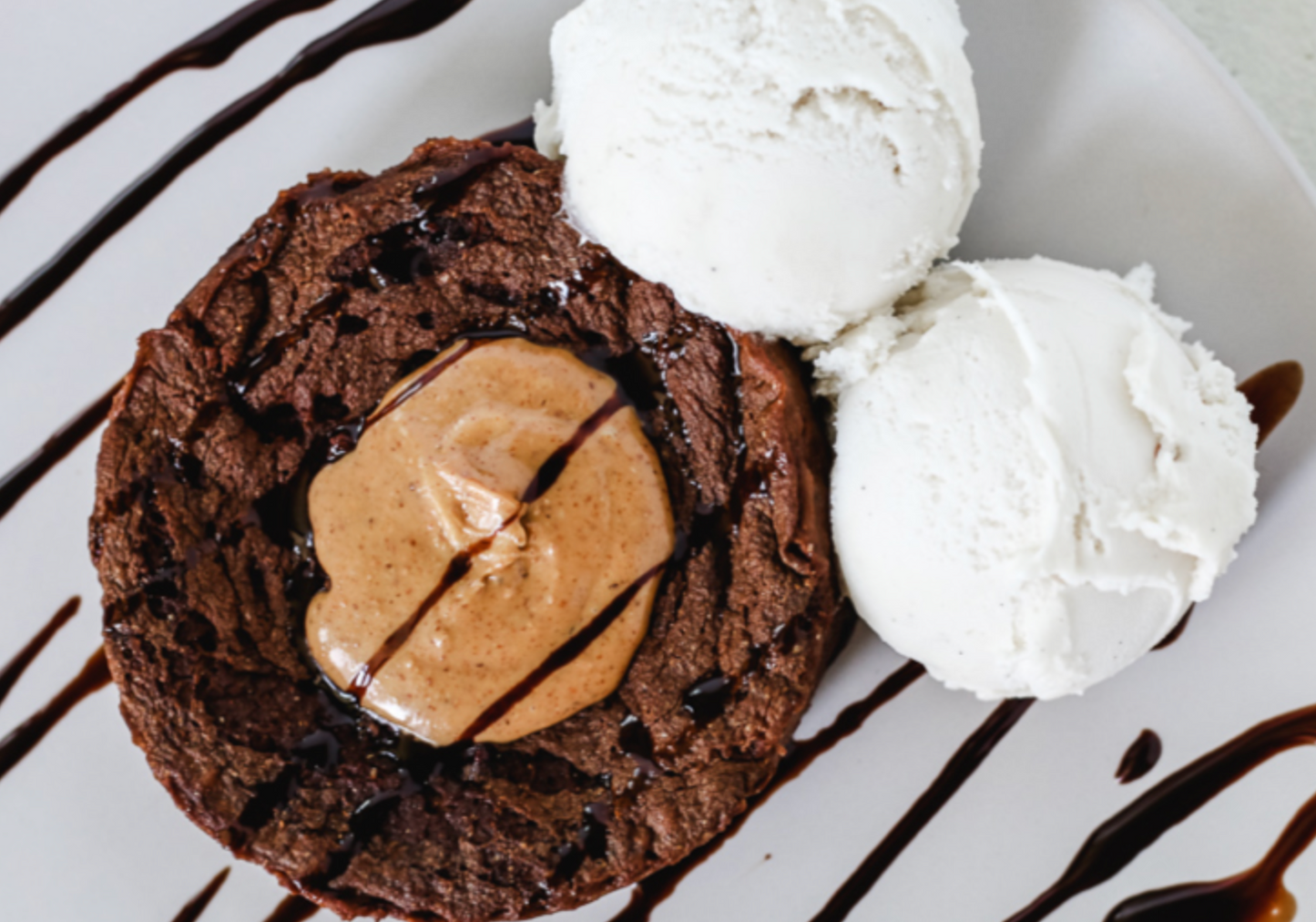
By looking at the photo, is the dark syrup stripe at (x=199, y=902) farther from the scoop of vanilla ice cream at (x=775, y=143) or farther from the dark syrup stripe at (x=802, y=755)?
the scoop of vanilla ice cream at (x=775, y=143)

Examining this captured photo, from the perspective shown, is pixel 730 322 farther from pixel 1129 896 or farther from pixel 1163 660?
pixel 1129 896

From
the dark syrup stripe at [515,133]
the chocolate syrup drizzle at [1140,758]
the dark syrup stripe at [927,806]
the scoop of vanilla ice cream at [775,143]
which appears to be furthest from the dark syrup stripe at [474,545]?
the chocolate syrup drizzle at [1140,758]

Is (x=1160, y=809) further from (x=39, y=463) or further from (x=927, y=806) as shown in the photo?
(x=39, y=463)

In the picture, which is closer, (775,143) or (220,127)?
(775,143)

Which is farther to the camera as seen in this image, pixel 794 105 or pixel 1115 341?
pixel 1115 341

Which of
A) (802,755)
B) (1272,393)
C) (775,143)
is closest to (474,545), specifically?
(775,143)

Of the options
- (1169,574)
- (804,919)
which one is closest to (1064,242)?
(1169,574)
